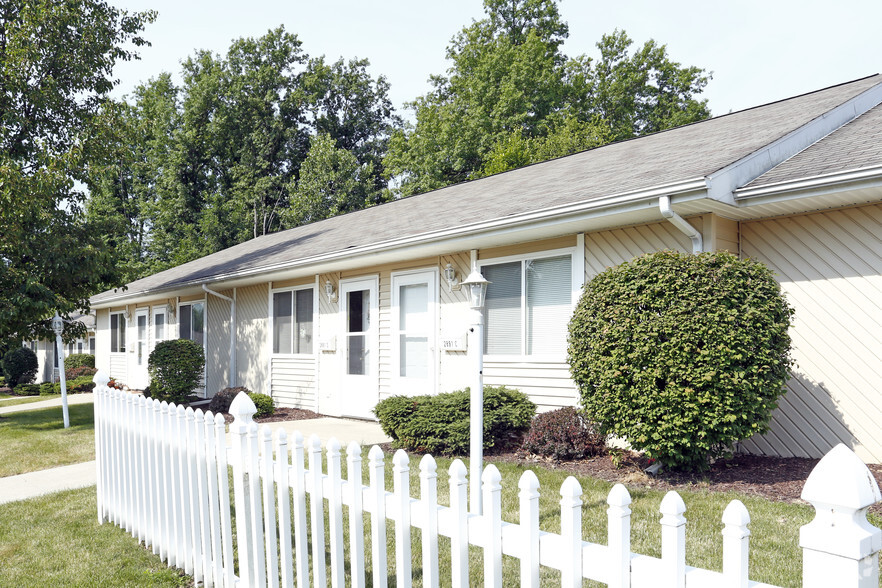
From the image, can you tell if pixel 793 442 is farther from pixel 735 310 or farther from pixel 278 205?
pixel 278 205

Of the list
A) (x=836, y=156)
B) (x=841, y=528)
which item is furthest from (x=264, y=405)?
(x=841, y=528)

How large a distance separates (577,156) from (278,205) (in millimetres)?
24806

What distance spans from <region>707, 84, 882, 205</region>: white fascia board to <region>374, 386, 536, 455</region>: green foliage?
3365mm

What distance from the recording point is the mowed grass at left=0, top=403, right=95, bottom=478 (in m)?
8.51

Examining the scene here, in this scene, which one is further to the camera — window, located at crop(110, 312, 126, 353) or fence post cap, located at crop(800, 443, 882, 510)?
window, located at crop(110, 312, 126, 353)

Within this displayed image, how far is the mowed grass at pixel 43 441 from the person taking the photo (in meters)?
8.51

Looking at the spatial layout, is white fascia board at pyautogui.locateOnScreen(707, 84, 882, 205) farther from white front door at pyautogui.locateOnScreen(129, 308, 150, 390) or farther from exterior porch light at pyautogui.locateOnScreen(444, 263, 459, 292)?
white front door at pyautogui.locateOnScreen(129, 308, 150, 390)

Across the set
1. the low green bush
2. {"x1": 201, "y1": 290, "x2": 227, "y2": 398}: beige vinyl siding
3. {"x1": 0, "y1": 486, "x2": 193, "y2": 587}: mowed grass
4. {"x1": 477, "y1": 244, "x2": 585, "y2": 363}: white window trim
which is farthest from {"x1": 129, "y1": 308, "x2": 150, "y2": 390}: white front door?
{"x1": 0, "y1": 486, "x2": 193, "y2": 587}: mowed grass

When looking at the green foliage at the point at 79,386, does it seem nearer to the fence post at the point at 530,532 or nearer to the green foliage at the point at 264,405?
the green foliage at the point at 264,405

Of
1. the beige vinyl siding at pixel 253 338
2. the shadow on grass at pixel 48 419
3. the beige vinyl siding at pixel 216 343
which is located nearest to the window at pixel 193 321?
the beige vinyl siding at pixel 216 343

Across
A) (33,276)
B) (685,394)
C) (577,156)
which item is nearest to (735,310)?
(685,394)

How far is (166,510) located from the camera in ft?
13.8

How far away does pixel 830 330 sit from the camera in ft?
21.5

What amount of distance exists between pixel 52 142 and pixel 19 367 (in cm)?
1750
